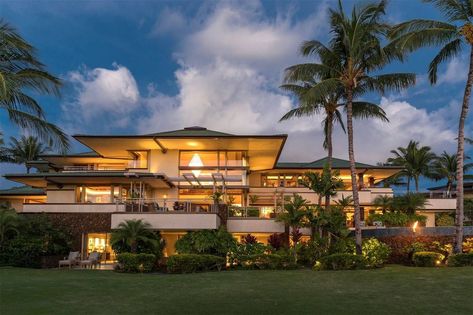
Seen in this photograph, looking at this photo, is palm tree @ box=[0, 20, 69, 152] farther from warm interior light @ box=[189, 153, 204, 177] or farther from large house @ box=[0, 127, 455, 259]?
warm interior light @ box=[189, 153, 204, 177]

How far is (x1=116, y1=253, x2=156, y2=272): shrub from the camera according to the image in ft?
75.3

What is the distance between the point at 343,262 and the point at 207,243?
698cm

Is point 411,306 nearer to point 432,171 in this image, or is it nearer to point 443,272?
point 443,272

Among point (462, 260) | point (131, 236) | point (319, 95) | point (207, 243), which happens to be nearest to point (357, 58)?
point (319, 95)

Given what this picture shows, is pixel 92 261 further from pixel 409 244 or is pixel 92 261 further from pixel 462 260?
pixel 462 260

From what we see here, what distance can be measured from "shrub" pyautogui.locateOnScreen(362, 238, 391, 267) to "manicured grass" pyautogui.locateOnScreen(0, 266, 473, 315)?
5.53 feet

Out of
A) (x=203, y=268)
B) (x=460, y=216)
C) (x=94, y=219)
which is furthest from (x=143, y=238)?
(x=460, y=216)

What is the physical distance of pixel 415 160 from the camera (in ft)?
189

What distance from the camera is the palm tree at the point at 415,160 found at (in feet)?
188

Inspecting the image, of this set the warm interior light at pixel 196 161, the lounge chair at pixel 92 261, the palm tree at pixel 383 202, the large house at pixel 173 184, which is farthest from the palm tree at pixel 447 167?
the lounge chair at pixel 92 261

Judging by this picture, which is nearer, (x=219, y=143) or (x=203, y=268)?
(x=203, y=268)

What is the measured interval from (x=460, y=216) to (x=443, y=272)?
419 cm

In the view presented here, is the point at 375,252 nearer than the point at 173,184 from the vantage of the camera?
Yes

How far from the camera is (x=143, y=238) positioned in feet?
78.1
